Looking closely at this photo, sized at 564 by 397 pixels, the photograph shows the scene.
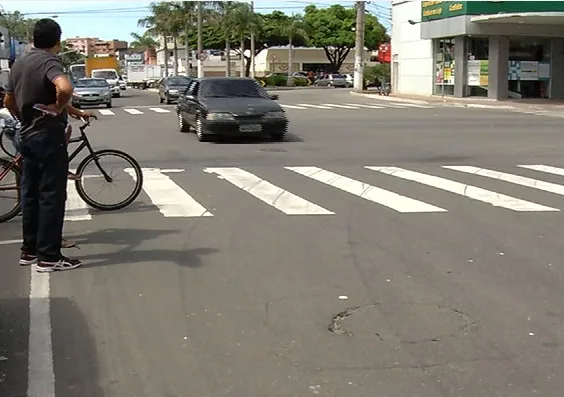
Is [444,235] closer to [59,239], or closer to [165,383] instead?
[59,239]

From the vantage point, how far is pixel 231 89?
18703 millimetres

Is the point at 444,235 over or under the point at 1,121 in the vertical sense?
under

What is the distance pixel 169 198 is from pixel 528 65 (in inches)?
1361

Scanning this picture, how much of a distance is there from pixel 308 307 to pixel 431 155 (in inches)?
407

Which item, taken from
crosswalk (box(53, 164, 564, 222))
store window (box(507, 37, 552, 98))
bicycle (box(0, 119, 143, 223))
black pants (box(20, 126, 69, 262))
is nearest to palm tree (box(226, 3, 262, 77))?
store window (box(507, 37, 552, 98))

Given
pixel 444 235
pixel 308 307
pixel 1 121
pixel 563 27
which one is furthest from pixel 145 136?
pixel 563 27

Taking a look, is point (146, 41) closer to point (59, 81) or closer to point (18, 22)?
point (18, 22)

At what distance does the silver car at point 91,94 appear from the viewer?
1339 inches

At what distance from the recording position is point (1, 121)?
944 centimetres

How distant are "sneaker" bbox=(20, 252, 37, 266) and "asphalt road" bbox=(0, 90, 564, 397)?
0.12 meters

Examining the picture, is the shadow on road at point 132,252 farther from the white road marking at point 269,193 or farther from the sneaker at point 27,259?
the white road marking at point 269,193

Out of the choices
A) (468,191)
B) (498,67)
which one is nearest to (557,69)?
(498,67)

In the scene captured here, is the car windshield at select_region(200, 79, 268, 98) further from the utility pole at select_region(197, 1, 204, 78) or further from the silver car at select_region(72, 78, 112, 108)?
the utility pole at select_region(197, 1, 204, 78)

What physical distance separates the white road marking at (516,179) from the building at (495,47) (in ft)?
82.1
